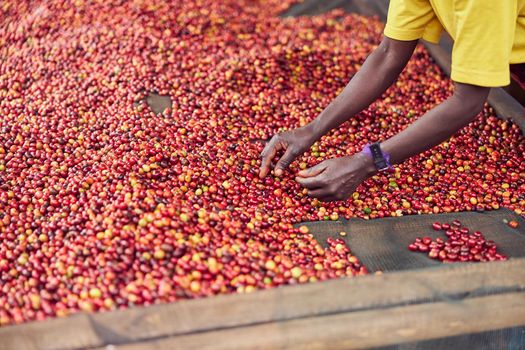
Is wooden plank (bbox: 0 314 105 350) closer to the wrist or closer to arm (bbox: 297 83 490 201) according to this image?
arm (bbox: 297 83 490 201)

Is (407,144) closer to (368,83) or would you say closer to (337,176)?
(337,176)

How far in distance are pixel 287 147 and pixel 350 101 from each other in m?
0.45

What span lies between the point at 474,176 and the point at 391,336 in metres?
1.62

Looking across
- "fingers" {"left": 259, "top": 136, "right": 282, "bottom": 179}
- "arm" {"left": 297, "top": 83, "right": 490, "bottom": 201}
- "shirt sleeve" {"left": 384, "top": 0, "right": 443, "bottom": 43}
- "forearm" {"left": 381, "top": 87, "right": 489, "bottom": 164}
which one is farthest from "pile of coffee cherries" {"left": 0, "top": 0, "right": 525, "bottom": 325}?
"shirt sleeve" {"left": 384, "top": 0, "right": 443, "bottom": 43}

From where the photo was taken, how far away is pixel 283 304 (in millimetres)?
1935

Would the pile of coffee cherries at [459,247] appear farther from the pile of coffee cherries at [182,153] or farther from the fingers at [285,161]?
the fingers at [285,161]

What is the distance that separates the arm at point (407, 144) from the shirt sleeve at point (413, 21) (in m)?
0.46

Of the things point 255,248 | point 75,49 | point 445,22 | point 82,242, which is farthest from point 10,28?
point 445,22

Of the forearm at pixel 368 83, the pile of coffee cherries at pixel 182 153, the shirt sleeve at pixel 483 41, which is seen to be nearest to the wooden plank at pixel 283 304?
the pile of coffee cherries at pixel 182 153

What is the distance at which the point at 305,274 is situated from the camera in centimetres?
230

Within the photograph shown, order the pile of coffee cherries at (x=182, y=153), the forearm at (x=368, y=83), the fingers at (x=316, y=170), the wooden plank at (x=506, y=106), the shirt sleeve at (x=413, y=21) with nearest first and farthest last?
the pile of coffee cherries at (x=182, y=153)
the shirt sleeve at (x=413, y=21)
the fingers at (x=316, y=170)
the forearm at (x=368, y=83)
the wooden plank at (x=506, y=106)

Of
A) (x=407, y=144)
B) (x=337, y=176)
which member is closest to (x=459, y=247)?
(x=407, y=144)

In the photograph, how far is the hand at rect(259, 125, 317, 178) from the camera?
9.82 feet

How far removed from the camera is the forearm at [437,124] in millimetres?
2287
